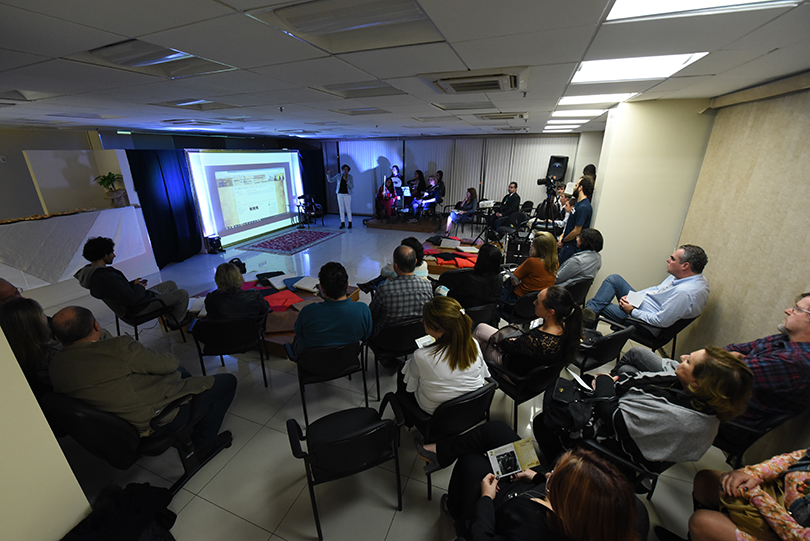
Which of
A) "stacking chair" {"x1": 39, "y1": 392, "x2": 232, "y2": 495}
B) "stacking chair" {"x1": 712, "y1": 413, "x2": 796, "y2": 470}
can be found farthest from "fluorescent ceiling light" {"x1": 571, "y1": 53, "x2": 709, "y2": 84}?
"stacking chair" {"x1": 39, "y1": 392, "x2": 232, "y2": 495}

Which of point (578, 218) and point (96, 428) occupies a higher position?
point (578, 218)

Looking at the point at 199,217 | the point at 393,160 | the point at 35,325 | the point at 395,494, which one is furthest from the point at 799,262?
the point at 393,160

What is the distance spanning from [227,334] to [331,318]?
99cm

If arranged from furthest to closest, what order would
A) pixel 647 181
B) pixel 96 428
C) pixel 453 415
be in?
pixel 647 181 → pixel 453 415 → pixel 96 428

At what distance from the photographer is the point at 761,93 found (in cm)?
242

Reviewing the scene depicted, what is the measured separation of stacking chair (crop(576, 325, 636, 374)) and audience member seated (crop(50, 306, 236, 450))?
9.36 feet

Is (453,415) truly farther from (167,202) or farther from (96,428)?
(167,202)

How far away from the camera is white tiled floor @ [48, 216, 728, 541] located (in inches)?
71.9

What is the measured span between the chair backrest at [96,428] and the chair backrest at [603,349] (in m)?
3.07

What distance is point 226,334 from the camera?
2.60 metres

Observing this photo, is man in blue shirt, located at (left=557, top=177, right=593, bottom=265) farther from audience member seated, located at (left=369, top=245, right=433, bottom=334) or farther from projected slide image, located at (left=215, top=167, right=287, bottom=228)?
projected slide image, located at (left=215, top=167, right=287, bottom=228)

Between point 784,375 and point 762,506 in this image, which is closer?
point 762,506

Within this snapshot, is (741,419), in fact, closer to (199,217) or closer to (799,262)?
(799,262)

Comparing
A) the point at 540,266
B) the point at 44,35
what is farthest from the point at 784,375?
the point at 44,35
